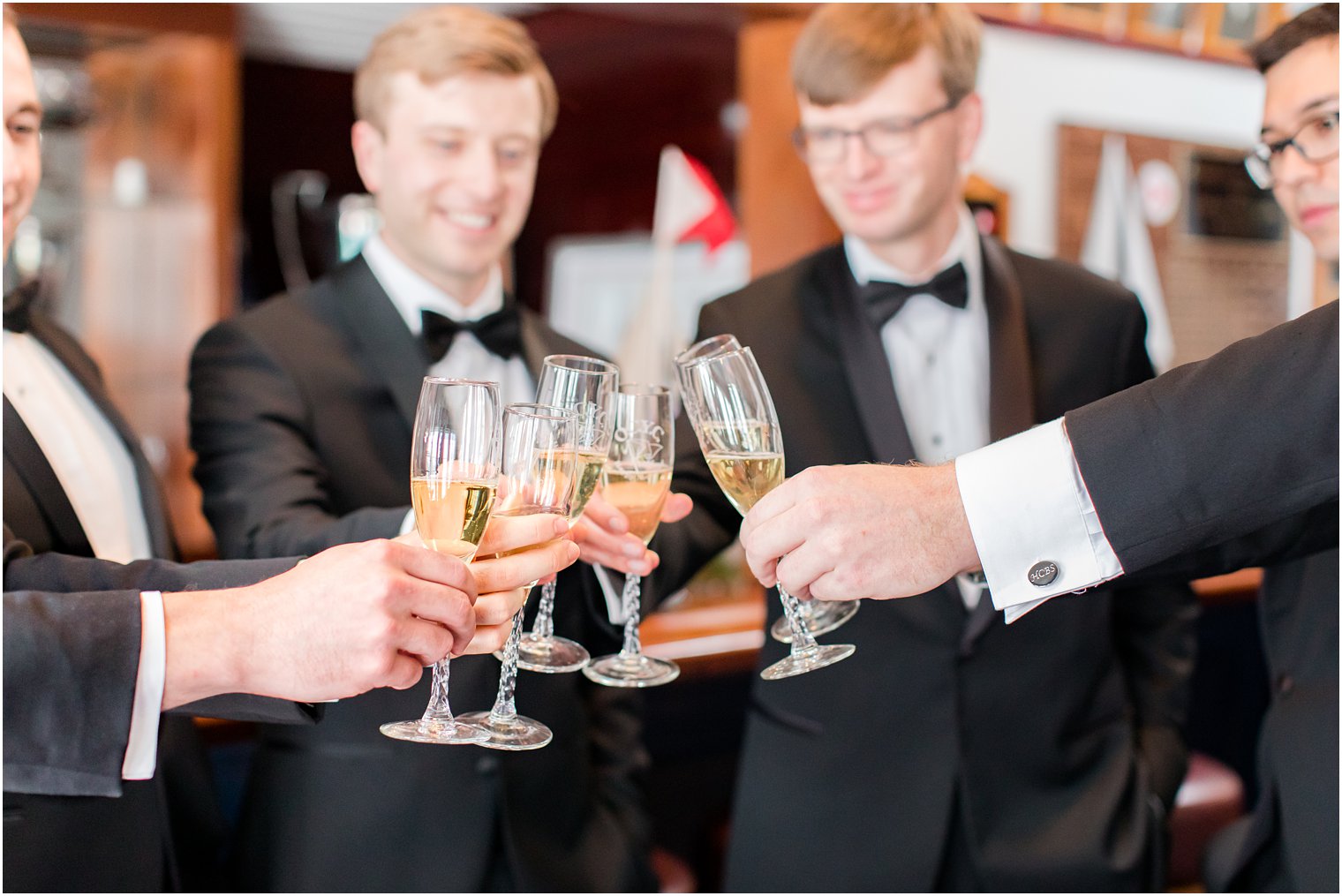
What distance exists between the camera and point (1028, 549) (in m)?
1.49

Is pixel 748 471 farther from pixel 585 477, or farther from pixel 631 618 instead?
pixel 631 618

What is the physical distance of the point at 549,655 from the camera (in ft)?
5.57

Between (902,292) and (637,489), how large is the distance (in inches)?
32.1

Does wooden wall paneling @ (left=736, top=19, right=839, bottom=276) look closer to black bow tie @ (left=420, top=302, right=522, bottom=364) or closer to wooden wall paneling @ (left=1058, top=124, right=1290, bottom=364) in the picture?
wooden wall paneling @ (left=1058, top=124, right=1290, bottom=364)

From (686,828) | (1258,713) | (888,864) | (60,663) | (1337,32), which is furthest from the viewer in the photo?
(1258,713)

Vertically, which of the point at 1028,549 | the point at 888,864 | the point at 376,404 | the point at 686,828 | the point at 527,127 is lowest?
the point at 686,828

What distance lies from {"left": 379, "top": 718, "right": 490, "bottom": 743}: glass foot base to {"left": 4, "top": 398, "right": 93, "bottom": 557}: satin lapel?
2.09 ft

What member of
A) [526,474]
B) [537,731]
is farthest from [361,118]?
[537,731]

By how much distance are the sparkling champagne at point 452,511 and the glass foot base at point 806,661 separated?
419 millimetres

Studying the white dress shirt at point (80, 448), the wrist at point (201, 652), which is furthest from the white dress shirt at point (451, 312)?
the wrist at point (201, 652)

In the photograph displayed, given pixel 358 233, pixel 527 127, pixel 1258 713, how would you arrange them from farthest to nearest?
pixel 358 233, pixel 1258 713, pixel 527 127

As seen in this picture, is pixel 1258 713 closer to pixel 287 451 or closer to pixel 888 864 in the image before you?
pixel 888 864

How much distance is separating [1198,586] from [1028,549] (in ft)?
7.90

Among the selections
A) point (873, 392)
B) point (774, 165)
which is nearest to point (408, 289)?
point (873, 392)
